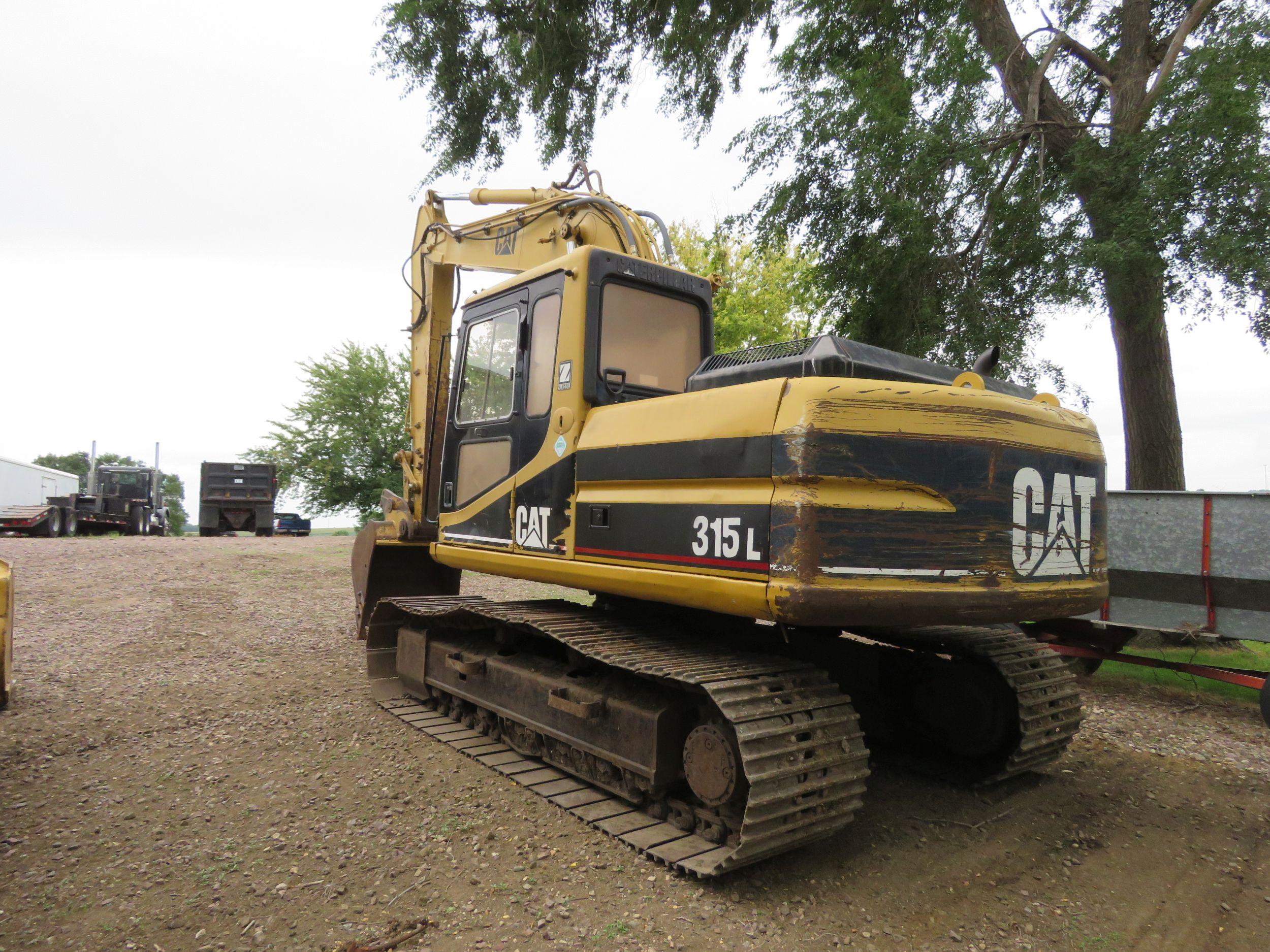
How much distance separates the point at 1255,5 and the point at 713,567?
9174 mm

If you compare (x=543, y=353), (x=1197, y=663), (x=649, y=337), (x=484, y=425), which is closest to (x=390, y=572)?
(x=484, y=425)

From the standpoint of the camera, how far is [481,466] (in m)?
5.46

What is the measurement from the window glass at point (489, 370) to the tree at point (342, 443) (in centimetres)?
2795

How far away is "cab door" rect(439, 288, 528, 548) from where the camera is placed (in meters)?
5.12

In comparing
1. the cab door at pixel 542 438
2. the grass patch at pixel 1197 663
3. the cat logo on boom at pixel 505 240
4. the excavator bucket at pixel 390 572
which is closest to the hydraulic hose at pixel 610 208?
the cat logo on boom at pixel 505 240

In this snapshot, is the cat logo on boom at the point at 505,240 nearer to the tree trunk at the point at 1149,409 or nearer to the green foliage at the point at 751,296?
the tree trunk at the point at 1149,409

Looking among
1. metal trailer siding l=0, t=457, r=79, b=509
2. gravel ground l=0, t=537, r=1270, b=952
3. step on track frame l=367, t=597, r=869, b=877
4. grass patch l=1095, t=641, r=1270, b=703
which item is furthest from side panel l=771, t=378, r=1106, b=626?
metal trailer siding l=0, t=457, r=79, b=509

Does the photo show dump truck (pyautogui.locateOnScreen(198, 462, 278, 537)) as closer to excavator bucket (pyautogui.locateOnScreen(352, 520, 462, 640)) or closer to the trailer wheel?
the trailer wheel

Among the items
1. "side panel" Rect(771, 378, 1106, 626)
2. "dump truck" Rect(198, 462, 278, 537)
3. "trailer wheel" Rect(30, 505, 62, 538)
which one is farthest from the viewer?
"dump truck" Rect(198, 462, 278, 537)

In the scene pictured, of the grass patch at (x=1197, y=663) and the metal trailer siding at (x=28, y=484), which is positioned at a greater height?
the metal trailer siding at (x=28, y=484)

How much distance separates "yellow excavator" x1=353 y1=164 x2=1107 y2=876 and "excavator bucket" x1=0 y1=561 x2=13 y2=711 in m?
2.51

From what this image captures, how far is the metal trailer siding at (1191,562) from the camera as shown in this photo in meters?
5.69

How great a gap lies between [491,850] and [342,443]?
31.3 m

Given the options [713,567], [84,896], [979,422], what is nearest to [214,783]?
[84,896]
